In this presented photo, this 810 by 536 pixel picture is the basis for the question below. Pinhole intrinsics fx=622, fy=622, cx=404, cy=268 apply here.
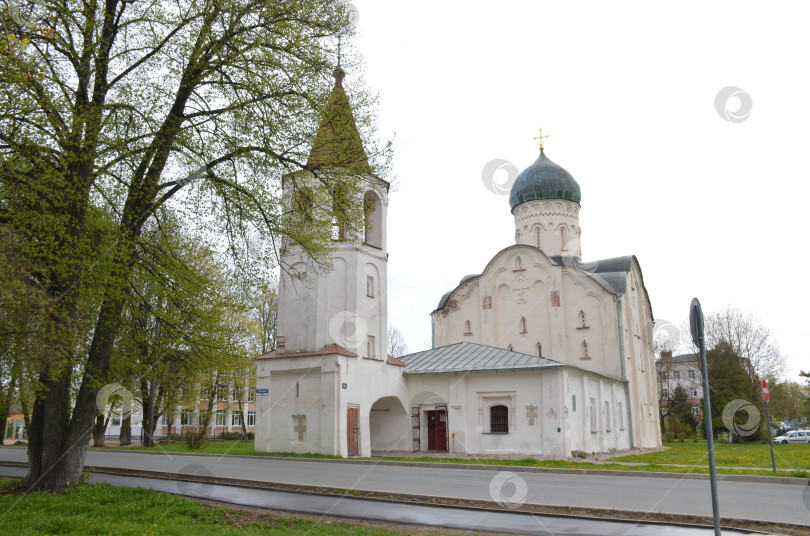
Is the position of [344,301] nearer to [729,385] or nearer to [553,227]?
[553,227]

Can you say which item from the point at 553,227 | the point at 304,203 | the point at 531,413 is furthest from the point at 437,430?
the point at 553,227

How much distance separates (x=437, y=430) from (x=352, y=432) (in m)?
4.53

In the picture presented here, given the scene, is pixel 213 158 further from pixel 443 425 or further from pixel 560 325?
pixel 560 325

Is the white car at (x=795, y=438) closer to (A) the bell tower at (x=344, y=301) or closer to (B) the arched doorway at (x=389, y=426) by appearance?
(B) the arched doorway at (x=389, y=426)

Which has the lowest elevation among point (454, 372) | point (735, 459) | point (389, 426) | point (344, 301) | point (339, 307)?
point (735, 459)

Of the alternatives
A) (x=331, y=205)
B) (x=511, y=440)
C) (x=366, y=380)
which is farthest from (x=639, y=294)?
(x=331, y=205)

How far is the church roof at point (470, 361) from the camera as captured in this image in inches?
1006

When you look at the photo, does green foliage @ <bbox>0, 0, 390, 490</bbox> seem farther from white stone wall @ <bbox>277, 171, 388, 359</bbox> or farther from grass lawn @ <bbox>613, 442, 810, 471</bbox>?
grass lawn @ <bbox>613, 442, 810, 471</bbox>

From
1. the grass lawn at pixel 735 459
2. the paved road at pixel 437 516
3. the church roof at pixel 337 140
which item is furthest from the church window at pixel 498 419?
the church roof at pixel 337 140

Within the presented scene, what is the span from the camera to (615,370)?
106ft

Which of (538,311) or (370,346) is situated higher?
(538,311)

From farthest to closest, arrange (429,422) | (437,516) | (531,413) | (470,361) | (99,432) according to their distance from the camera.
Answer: (99,432), (470,361), (429,422), (531,413), (437,516)

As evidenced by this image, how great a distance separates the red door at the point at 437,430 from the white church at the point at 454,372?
43mm

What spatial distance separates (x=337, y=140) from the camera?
509 inches
